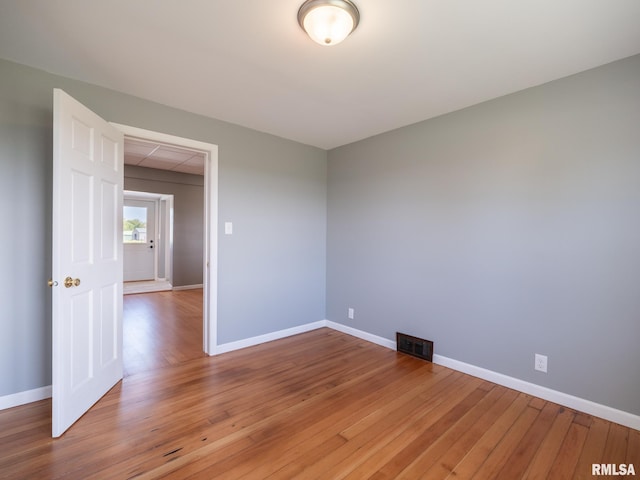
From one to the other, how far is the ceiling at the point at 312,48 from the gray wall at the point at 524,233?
0.92 feet

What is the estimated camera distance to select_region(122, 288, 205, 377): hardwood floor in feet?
9.93

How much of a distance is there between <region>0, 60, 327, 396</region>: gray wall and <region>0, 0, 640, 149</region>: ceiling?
0.76 ft

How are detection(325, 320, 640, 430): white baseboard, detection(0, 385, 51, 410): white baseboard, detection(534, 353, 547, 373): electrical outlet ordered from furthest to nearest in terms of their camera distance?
detection(534, 353, 547, 373): electrical outlet → detection(0, 385, 51, 410): white baseboard → detection(325, 320, 640, 430): white baseboard

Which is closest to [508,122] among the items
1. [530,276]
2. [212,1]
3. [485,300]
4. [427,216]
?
[427,216]

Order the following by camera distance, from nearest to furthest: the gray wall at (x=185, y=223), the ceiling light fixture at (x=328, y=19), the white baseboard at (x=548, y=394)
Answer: the ceiling light fixture at (x=328, y=19), the white baseboard at (x=548, y=394), the gray wall at (x=185, y=223)

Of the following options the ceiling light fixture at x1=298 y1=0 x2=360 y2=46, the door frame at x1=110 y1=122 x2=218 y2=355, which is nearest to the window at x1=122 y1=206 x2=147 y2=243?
the door frame at x1=110 y1=122 x2=218 y2=355

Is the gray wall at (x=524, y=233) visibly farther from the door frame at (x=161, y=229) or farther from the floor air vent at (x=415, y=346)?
the door frame at (x=161, y=229)

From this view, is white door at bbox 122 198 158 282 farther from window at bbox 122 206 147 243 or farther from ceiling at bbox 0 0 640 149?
ceiling at bbox 0 0 640 149

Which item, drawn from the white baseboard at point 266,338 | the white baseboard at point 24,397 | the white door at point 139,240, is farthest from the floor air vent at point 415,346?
the white door at point 139,240

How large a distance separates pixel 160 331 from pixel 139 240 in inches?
193

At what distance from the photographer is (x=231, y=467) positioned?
1.61 metres

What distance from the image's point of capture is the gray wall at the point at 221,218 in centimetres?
212

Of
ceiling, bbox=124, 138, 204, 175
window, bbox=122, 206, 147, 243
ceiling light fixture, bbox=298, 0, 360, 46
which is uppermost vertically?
ceiling, bbox=124, 138, 204, 175

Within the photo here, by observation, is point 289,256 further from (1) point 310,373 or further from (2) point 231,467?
(2) point 231,467
